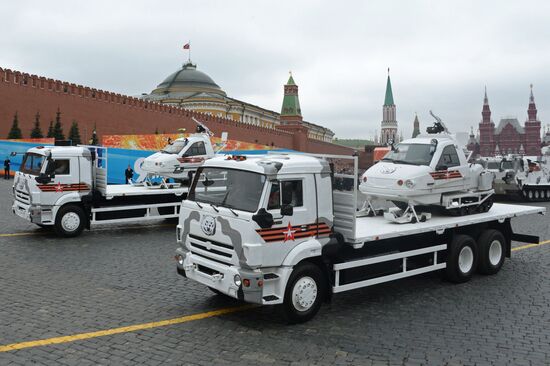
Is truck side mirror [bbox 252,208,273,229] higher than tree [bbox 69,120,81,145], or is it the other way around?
tree [bbox 69,120,81,145]

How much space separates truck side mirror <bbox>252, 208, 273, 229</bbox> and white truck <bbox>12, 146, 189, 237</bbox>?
8311mm

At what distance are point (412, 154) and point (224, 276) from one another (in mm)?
5556

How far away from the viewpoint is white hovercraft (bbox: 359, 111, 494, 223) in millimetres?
9508

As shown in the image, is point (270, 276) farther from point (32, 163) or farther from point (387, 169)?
point (32, 163)

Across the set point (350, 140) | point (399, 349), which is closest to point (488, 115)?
point (350, 140)

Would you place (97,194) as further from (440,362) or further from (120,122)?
(120,122)

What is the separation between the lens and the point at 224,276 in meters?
6.39

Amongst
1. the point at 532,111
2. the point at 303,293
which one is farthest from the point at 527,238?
the point at 532,111

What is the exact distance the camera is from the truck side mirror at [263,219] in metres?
6.06

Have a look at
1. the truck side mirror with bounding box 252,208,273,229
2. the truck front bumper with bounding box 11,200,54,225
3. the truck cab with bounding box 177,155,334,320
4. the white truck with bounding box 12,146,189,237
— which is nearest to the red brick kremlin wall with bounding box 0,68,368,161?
the white truck with bounding box 12,146,189,237

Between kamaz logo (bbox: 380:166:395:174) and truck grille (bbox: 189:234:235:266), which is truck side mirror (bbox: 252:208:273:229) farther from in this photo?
kamaz logo (bbox: 380:166:395:174)

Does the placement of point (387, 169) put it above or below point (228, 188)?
above

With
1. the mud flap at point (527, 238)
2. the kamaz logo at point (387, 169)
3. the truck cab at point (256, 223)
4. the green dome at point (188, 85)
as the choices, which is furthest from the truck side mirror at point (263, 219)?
the green dome at point (188, 85)

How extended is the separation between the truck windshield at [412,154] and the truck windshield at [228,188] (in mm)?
4627
